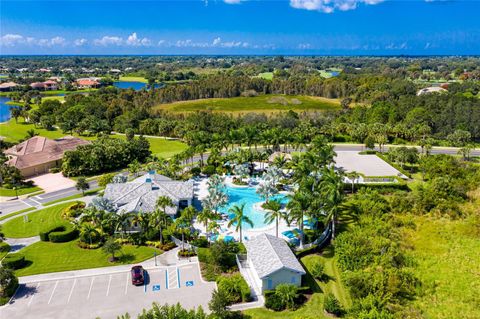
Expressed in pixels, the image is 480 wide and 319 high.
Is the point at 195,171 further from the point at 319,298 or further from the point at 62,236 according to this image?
the point at 319,298

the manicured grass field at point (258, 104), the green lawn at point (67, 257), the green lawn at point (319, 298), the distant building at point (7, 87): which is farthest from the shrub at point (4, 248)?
the distant building at point (7, 87)

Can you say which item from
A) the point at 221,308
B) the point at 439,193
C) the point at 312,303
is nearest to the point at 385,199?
the point at 439,193

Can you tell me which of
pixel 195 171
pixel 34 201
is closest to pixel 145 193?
pixel 195 171

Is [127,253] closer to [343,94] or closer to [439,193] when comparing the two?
[439,193]

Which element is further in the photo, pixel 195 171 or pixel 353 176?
pixel 195 171

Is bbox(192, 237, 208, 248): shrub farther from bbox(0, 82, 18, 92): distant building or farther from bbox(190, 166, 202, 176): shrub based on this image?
bbox(0, 82, 18, 92): distant building

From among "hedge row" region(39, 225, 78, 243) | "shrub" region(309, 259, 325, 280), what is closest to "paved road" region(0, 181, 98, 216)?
"hedge row" region(39, 225, 78, 243)
